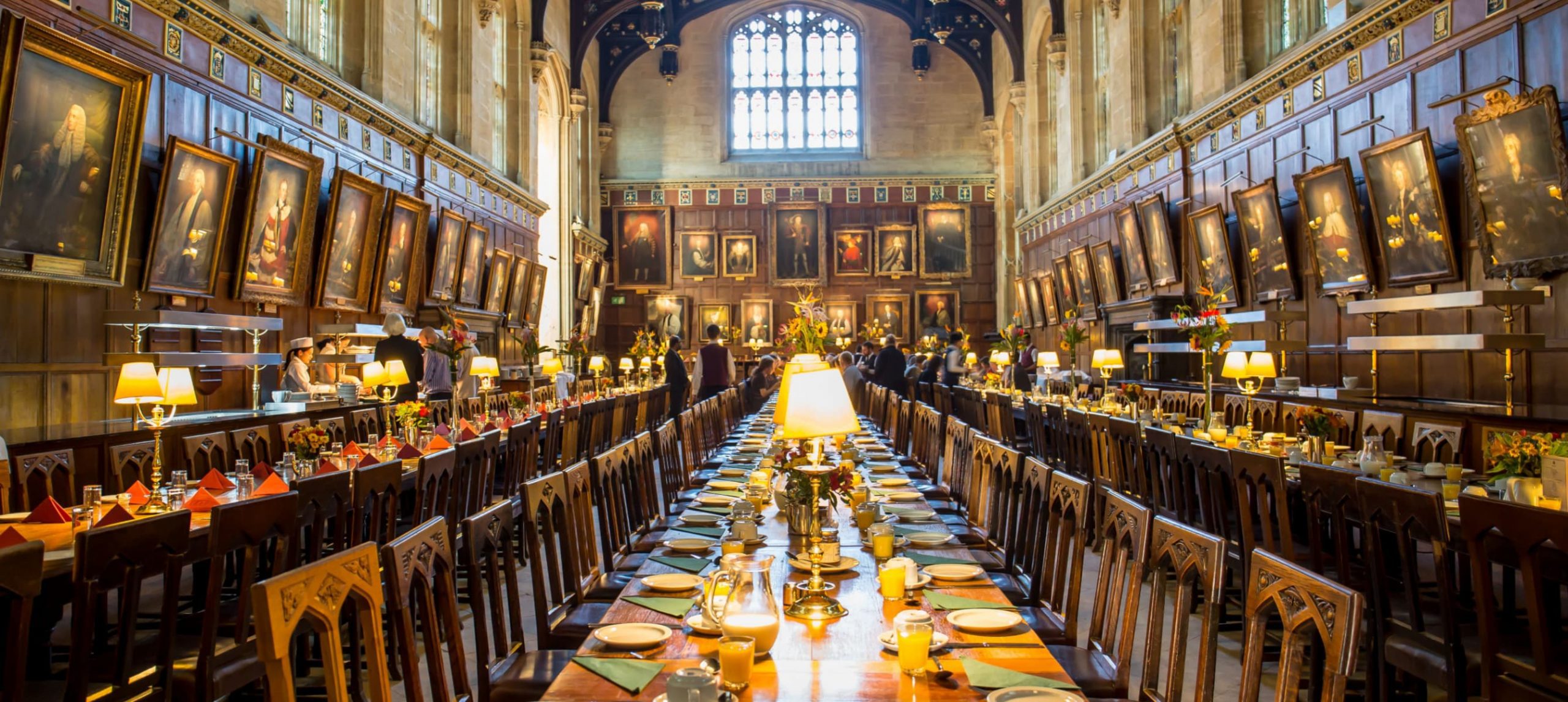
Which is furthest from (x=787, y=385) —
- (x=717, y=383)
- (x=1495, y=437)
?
(x=717, y=383)

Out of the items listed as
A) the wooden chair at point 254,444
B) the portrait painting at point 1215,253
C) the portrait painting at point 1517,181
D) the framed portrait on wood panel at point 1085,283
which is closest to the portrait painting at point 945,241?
the framed portrait on wood panel at point 1085,283

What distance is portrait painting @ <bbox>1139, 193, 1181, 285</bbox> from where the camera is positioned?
1201 centimetres

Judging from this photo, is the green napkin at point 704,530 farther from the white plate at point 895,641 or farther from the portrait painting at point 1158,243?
the portrait painting at point 1158,243

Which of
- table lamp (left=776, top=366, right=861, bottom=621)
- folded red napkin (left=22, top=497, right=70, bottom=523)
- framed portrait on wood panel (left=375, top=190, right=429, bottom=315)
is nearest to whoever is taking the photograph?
table lamp (left=776, top=366, right=861, bottom=621)

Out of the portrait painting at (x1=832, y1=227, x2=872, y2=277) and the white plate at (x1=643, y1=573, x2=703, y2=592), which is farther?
the portrait painting at (x1=832, y1=227, x2=872, y2=277)

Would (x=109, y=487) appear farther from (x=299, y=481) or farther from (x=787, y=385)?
(x=787, y=385)

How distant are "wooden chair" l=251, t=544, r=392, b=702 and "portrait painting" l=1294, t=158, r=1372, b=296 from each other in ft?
27.6

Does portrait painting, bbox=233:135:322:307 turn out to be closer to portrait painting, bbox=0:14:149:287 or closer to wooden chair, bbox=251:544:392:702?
portrait painting, bbox=0:14:149:287

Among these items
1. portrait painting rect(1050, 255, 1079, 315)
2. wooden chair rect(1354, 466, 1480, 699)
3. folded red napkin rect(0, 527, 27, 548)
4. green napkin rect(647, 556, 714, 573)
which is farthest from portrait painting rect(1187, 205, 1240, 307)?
folded red napkin rect(0, 527, 27, 548)

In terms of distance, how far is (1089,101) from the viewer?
1627 centimetres

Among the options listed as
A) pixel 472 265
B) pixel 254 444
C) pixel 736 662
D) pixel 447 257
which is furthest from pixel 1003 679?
pixel 472 265

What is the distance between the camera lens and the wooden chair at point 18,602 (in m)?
2.05

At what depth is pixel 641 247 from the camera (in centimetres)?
2316

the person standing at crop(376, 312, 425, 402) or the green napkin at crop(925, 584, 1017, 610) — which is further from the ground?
the person standing at crop(376, 312, 425, 402)
